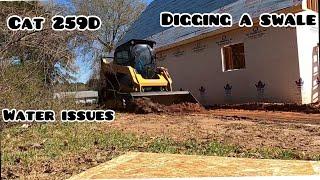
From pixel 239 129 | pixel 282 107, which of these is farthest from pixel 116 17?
pixel 239 129

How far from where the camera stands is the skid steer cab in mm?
10422

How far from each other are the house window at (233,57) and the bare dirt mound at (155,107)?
2.44m

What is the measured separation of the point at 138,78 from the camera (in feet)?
34.7

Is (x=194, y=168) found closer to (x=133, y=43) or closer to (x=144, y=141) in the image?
(x=144, y=141)

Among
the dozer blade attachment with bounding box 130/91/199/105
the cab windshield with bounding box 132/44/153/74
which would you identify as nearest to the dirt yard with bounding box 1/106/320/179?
the dozer blade attachment with bounding box 130/91/199/105

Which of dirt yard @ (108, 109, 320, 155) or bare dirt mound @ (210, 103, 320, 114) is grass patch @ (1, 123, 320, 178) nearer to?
dirt yard @ (108, 109, 320, 155)

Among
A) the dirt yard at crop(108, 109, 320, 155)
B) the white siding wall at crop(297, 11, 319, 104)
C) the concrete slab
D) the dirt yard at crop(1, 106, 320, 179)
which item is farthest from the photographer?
the white siding wall at crop(297, 11, 319, 104)

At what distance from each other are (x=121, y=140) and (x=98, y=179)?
80.7 inches

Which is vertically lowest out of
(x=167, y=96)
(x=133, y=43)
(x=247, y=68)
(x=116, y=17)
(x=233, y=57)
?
(x=167, y=96)

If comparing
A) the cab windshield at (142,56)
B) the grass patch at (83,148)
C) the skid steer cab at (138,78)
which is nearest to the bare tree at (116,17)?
the skid steer cab at (138,78)

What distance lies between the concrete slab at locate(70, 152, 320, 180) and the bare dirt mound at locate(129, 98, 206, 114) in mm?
4925

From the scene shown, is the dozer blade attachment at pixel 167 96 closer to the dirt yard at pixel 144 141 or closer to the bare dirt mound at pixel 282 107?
the dirt yard at pixel 144 141

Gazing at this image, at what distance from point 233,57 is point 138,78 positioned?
3.63 metres

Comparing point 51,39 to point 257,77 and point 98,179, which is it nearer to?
point 98,179
